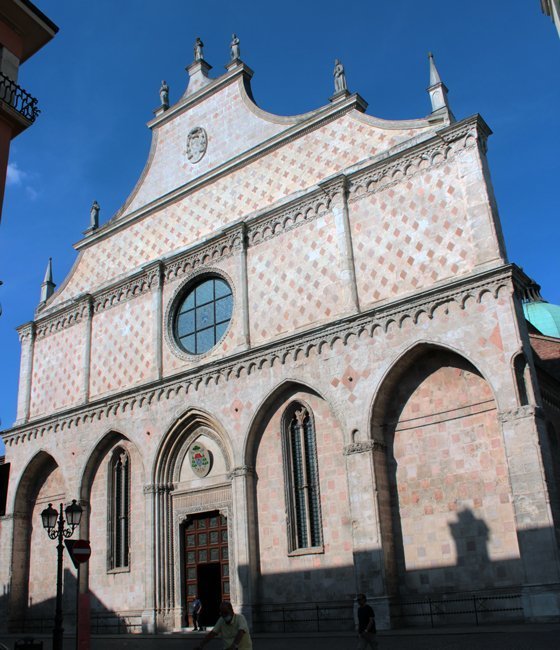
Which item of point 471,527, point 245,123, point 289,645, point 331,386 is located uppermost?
point 245,123

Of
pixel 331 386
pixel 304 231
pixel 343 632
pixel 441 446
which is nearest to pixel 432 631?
pixel 343 632

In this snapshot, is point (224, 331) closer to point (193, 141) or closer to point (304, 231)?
point (304, 231)

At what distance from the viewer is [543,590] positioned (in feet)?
45.0

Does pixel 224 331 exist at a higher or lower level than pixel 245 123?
lower

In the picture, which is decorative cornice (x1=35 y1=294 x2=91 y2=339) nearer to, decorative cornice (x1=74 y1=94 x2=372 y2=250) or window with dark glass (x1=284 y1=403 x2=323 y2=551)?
decorative cornice (x1=74 y1=94 x2=372 y2=250)

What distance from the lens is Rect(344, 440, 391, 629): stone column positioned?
15.8 m

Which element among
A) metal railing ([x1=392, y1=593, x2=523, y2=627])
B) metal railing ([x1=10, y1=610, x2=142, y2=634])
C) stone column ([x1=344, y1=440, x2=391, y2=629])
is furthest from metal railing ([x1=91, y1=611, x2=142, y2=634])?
metal railing ([x1=392, y1=593, x2=523, y2=627])

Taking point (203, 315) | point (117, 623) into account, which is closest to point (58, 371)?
point (203, 315)

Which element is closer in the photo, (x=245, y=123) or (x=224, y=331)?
(x=224, y=331)

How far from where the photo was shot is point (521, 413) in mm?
14742

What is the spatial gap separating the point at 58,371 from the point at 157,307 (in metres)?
5.14

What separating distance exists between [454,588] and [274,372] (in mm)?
6809

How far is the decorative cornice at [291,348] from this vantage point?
640 inches

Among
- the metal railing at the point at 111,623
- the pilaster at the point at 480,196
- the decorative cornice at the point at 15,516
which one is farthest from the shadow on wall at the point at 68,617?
the pilaster at the point at 480,196
